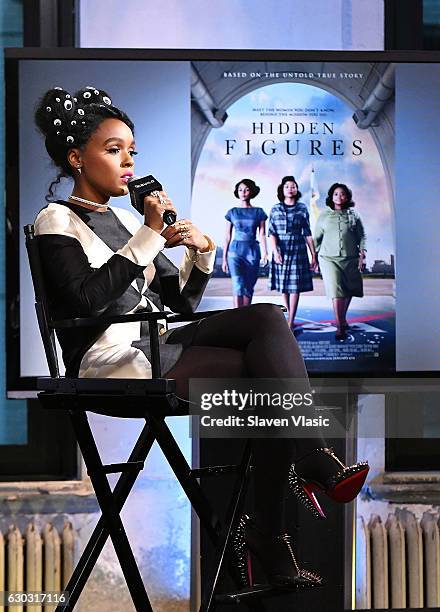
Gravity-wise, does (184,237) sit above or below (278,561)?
above

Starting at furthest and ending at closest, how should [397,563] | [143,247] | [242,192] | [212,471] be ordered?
[397,563] < [242,192] < [212,471] < [143,247]

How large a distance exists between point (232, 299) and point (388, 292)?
484 millimetres

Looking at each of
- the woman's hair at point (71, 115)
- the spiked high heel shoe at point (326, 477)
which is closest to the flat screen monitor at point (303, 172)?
the woman's hair at point (71, 115)

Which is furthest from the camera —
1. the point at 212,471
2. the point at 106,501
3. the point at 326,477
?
the point at 212,471

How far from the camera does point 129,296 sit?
90.0 inches

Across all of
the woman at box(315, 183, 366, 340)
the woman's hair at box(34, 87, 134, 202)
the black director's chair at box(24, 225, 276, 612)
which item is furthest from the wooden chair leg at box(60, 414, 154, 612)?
the woman at box(315, 183, 366, 340)

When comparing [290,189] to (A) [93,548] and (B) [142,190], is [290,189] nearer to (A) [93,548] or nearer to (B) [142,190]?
(B) [142,190]

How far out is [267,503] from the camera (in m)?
2.12

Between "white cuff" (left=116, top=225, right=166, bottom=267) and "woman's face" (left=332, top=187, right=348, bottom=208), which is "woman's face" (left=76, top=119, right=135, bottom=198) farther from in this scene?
"woman's face" (left=332, top=187, right=348, bottom=208)

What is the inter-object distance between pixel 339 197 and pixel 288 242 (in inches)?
8.3

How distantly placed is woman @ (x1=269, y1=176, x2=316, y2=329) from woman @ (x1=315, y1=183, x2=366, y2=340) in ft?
0.21

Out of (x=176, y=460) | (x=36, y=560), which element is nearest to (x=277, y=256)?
(x=176, y=460)

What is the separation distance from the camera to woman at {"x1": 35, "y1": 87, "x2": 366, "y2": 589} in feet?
→ 6.98

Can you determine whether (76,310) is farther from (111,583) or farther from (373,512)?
(373,512)
